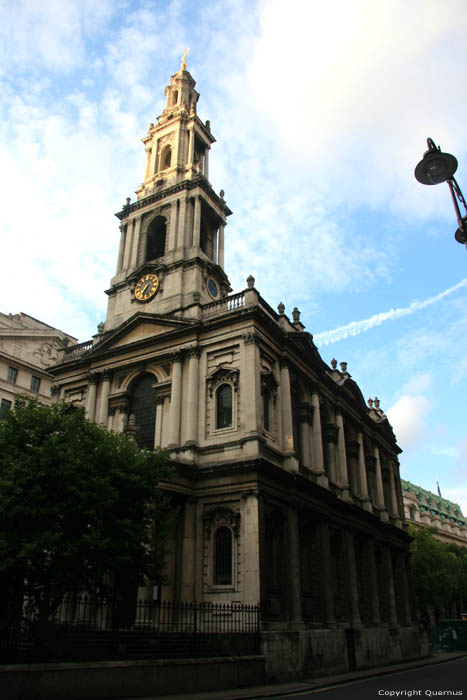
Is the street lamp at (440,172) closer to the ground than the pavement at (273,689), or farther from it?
farther from it

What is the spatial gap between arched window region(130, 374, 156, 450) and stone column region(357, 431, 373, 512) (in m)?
16.6

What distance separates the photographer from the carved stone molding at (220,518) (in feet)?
84.2

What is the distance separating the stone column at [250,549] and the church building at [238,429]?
59 millimetres

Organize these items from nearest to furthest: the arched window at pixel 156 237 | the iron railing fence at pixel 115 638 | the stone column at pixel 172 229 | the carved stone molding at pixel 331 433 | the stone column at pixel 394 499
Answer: the iron railing fence at pixel 115 638, the carved stone molding at pixel 331 433, the stone column at pixel 172 229, the arched window at pixel 156 237, the stone column at pixel 394 499

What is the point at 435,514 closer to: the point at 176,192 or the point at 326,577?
the point at 326,577

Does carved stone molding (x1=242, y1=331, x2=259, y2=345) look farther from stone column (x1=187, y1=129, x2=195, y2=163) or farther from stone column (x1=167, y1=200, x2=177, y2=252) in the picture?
stone column (x1=187, y1=129, x2=195, y2=163)

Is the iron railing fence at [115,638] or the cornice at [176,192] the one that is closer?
the iron railing fence at [115,638]

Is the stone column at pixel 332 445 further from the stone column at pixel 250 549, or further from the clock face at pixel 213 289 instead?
the stone column at pixel 250 549

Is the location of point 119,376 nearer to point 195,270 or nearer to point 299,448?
point 195,270

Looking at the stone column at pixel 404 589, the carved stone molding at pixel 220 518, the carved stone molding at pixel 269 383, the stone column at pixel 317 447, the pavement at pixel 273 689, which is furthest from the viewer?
the stone column at pixel 404 589

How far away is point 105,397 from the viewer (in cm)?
3303

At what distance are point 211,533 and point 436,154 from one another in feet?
64.8

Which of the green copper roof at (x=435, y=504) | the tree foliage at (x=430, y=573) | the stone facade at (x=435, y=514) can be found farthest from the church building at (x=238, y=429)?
the green copper roof at (x=435, y=504)

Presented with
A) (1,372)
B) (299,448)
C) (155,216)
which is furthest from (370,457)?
(1,372)
